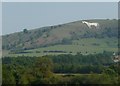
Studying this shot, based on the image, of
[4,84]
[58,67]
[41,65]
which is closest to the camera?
[4,84]

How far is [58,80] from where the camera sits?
7275 cm

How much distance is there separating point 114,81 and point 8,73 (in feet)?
50.3

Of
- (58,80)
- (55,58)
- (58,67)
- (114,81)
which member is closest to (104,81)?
(114,81)

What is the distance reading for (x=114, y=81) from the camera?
2712 inches

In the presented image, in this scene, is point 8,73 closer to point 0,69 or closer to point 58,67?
point 0,69

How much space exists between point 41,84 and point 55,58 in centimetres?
9176

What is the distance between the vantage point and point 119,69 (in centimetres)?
8656

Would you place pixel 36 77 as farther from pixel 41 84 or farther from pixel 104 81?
pixel 104 81

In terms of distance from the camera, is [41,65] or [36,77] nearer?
[36,77]

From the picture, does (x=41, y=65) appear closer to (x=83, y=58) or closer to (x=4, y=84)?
(x=4, y=84)

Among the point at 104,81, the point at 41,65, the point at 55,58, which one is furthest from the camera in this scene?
the point at 55,58

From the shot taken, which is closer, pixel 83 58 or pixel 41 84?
pixel 41 84

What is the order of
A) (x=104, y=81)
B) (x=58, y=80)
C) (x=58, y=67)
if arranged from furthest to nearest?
(x=58, y=67), (x=58, y=80), (x=104, y=81)

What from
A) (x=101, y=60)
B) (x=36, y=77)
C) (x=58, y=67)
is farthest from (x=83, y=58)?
(x=36, y=77)
